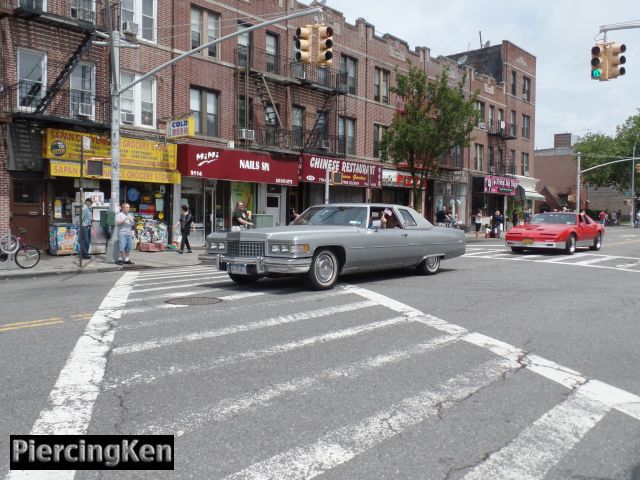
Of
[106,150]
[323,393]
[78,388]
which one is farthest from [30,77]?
[323,393]

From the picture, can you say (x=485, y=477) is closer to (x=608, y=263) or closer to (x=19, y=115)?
(x=608, y=263)

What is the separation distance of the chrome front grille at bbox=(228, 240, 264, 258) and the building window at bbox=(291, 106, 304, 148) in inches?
682

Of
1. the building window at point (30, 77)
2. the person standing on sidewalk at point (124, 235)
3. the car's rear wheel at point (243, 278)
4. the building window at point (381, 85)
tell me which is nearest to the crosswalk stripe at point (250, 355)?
the car's rear wheel at point (243, 278)

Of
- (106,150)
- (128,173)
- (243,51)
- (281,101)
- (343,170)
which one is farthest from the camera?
(343,170)

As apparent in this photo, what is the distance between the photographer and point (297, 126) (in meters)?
28.1

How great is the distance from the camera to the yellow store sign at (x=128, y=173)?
18808 mm

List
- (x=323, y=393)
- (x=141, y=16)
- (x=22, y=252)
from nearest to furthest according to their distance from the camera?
(x=323, y=393)
(x=22, y=252)
(x=141, y=16)

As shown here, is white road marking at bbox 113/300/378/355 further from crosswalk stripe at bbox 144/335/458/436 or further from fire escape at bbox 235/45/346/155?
fire escape at bbox 235/45/346/155

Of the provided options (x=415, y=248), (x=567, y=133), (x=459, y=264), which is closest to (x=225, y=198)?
(x=459, y=264)

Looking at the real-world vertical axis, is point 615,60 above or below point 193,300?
above

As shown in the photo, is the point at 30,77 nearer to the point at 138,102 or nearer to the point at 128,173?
the point at 138,102

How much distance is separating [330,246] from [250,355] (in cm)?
499

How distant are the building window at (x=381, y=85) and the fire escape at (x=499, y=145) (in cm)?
1225

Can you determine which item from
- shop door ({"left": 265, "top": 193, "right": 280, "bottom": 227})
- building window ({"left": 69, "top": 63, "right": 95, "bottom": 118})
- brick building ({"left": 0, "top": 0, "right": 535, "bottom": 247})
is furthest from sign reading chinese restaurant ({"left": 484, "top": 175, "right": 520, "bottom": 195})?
building window ({"left": 69, "top": 63, "right": 95, "bottom": 118})
